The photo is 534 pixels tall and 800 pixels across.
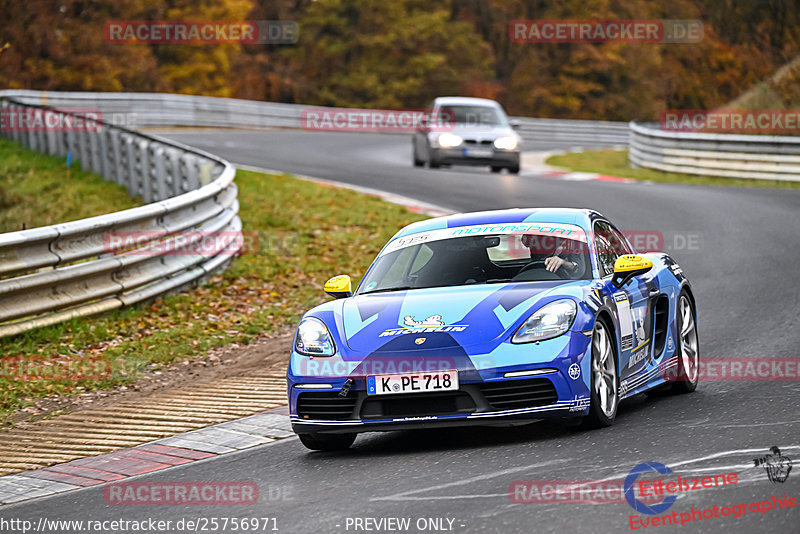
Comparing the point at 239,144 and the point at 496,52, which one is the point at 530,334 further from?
the point at 496,52

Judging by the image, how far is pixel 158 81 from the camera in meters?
50.4

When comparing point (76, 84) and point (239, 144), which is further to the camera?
point (76, 84)

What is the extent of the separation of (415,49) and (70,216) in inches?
1836

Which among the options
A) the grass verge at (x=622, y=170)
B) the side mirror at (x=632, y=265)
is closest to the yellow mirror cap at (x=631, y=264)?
the side mirror at (x=632, y=265)

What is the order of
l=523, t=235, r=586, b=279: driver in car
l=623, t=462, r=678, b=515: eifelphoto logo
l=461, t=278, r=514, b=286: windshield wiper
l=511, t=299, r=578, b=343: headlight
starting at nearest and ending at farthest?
l=623, t=462, r=678, b=515: eifelphoto logo < l=511, t=299, r=578, b=343: headlight < l=461, t=278, r=514, b=286: windshield wiper < l=523, t=235, r=586, b=279: driver in car

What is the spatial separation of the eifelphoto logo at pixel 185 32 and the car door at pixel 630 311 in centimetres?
4164

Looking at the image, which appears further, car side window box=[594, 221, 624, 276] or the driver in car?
car side window box=[594, 221, 624, 276]

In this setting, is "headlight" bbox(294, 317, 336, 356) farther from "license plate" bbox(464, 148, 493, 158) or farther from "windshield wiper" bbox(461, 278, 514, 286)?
"license plate" bbox(464, 148, 493, 158)

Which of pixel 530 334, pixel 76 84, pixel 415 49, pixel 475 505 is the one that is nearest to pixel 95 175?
pixel 530 334

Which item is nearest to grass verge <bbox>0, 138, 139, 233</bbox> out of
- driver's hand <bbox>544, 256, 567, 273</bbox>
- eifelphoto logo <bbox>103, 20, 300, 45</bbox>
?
driver's hand <bbox>544, 256, 567, 273</bbox>

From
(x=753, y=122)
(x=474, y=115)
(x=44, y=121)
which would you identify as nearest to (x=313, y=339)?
(x=44, y=121)

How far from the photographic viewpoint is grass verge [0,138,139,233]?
17.8 m

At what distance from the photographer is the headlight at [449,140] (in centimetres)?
2647

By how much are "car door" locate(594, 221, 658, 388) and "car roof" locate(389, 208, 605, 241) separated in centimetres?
12
